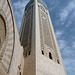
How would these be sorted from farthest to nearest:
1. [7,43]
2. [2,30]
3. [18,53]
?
[18,53] < [7,43] < [2,30]

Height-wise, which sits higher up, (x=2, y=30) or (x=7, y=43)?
(x=2, y=30)

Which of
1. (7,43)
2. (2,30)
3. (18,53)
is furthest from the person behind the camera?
(18,53)

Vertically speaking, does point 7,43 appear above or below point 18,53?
below

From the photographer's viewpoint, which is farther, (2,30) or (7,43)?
(7,43)

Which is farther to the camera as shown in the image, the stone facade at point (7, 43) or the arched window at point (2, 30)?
the arched window at point (2, 30)

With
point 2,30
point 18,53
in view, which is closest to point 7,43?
point 2,30

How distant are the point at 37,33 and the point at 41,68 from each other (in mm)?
2065

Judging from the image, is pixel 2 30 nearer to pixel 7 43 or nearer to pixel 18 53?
pixel 7 43

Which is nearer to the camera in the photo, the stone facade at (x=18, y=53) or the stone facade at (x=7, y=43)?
the stone facade at (x=7, y=43)

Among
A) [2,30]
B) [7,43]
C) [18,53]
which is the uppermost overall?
[2,30]

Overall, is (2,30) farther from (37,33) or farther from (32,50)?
(37,33)

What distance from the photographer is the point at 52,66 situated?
4355 mm

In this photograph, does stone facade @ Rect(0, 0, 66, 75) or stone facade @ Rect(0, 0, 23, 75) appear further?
stone facade @ Rect(0, 0, 66, 75)

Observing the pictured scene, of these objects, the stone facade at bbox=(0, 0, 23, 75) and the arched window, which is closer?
the stone facade at bbox=(0, 0, 23, 75)
